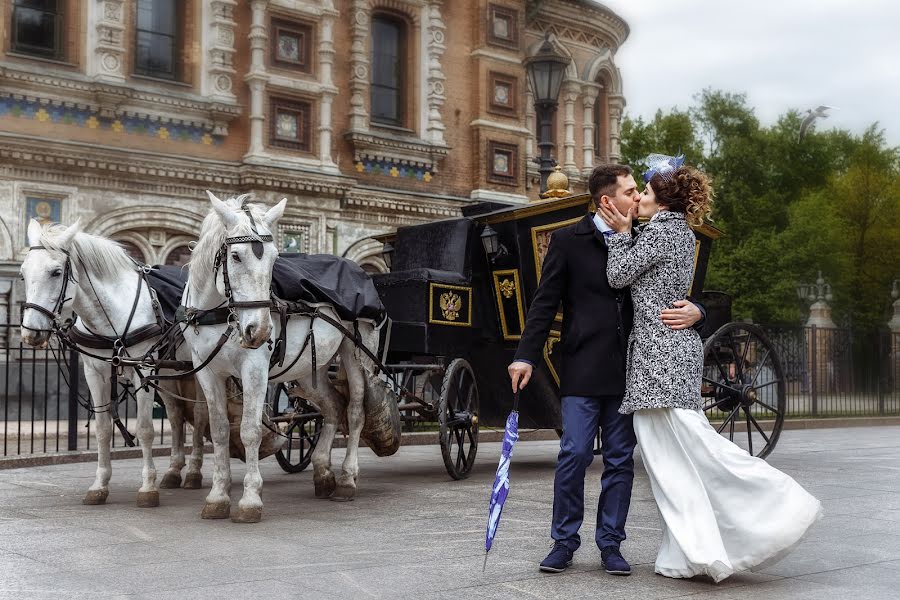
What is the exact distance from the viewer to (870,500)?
8383 millimetres

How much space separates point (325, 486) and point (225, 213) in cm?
270

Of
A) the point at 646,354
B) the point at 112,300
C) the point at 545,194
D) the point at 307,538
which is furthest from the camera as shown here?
the point at 545,194

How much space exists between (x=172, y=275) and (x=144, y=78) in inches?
450

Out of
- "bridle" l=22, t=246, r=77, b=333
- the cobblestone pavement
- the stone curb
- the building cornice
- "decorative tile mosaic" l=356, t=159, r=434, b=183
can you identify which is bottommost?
the stone curb

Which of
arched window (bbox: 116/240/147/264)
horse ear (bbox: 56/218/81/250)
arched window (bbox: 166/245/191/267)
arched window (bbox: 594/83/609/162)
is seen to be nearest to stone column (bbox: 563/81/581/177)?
arched window (bbox: 594/83/609/162)

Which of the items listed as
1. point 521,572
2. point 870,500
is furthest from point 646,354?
point 870,500

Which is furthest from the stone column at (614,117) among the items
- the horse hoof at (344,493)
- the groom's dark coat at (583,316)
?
the groom's dark coat at (583,316)

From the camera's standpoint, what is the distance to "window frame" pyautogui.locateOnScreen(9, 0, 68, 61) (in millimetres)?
17828

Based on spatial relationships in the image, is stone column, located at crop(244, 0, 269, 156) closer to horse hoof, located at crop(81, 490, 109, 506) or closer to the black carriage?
the black carriage

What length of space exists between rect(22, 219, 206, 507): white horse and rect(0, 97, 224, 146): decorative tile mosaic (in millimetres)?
10572

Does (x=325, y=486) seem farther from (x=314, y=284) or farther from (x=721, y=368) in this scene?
(x=721, y=368)

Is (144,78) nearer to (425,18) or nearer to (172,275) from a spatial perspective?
(425,18)

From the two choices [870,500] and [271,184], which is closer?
[870,500]

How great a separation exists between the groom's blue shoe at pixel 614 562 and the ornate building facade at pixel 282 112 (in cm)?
1436
